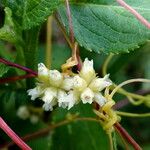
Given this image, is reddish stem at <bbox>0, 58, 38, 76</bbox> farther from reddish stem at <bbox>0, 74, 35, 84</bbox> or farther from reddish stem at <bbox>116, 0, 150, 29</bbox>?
reddish stem at <bbox>116, 0, 150, 29</bbox>

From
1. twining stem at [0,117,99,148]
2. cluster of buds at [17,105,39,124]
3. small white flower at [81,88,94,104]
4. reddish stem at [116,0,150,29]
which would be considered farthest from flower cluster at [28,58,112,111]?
cluster of buds at [17,105,39,124]

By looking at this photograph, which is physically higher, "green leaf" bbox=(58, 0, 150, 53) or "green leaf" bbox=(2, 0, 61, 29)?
"green leaf" bbox=(2, 0, 61, 29)

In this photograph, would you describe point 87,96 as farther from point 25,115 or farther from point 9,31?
point 25,115

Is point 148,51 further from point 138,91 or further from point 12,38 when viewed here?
point 12,38


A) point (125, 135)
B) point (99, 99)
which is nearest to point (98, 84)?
point (99, 99)

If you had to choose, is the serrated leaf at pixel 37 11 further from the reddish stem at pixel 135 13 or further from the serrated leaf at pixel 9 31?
the reddish stem at pixel 135 13

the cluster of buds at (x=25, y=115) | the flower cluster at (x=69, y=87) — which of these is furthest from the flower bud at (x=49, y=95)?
the cluster of buds at (x=25, y=115)

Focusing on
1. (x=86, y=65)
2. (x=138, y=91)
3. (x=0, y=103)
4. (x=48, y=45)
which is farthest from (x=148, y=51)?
(x=86, y=65)
